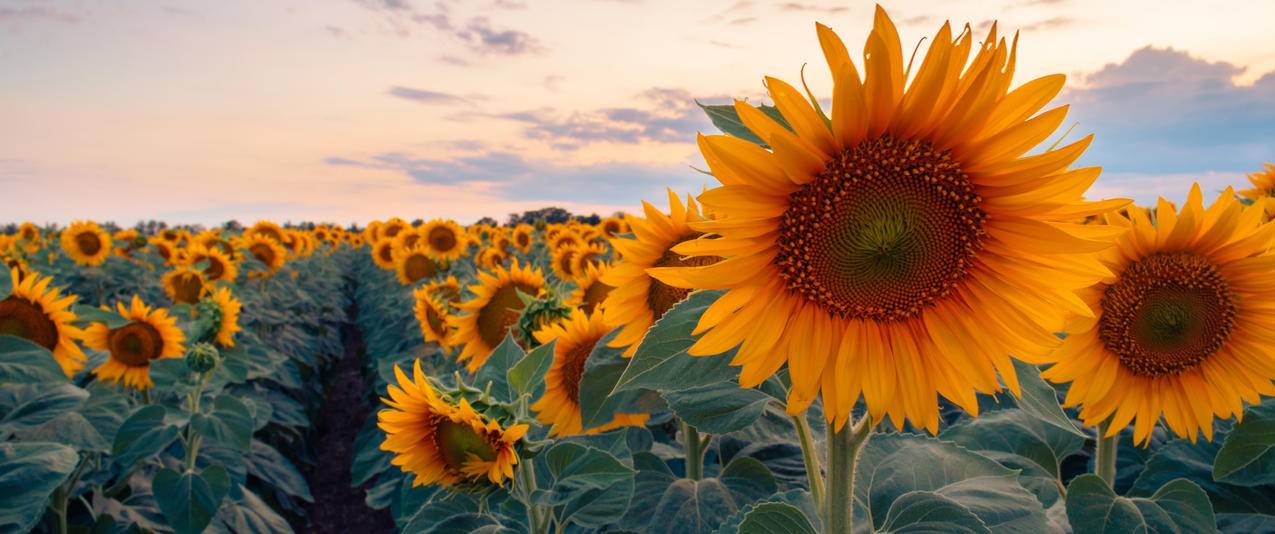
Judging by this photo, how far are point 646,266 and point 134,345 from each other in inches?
171

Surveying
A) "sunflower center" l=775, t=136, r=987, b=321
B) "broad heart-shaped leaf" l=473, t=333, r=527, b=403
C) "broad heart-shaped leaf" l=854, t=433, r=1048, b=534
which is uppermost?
"sunflower center" l=775, t=136, r=987, b=321

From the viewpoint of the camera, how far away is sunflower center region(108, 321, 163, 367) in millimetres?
5320

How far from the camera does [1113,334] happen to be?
8.25ft

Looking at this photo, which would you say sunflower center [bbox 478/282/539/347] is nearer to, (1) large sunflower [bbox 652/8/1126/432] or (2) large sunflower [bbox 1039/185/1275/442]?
(2) large sunflower [bbox 1039/185/1275/442]

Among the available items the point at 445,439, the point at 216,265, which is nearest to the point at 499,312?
the point at 445,439

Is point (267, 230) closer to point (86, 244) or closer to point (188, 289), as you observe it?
point (86, 244)

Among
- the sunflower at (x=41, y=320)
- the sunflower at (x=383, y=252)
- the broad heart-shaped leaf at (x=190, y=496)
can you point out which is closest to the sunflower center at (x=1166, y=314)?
the broad heart-shaped leaf at (x=190, y=496)

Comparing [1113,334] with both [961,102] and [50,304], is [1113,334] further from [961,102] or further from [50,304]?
[50,304]

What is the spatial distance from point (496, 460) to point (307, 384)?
26.9ft

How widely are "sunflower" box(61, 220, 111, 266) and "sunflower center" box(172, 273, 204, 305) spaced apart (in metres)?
4.64

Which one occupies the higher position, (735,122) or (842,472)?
(735,122)

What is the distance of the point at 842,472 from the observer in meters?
1.66

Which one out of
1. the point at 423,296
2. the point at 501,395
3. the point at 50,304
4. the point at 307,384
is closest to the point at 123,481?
the point at 50,304

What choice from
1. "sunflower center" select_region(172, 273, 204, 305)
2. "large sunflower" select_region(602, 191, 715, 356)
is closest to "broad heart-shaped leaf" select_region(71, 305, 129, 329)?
"sunflower center" select_region(172, 273, 204, 305)
